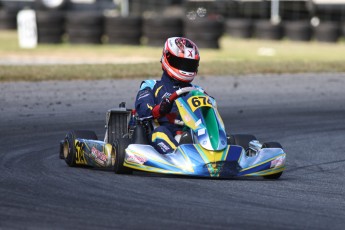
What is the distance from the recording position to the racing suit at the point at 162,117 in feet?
25.6

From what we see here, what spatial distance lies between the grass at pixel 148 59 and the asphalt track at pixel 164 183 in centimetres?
317

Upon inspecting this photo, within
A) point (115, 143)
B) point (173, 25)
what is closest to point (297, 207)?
point (115, 143)

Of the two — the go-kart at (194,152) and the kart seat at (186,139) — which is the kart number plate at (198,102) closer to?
the go-kart at (194,152)

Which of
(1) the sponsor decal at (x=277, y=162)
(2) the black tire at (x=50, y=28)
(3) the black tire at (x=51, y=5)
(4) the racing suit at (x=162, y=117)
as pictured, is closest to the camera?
(1) the sponsor decal at (x=277, y=162)

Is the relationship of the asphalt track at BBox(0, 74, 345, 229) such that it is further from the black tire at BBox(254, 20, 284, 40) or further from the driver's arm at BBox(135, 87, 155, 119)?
the black tire at BBox(254, 20, 284, 40)

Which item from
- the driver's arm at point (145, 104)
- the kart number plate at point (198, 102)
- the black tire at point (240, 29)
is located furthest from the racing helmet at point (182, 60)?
the black tire at point (240, 29)

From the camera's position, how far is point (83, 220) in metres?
5.66

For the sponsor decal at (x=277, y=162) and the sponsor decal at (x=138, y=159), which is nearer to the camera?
the sponsor decal at (x=138, y=159)

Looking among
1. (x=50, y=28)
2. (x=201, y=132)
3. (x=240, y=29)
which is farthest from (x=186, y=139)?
(x=240, y=29)

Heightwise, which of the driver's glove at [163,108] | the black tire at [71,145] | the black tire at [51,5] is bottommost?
the black tire at [51,5]

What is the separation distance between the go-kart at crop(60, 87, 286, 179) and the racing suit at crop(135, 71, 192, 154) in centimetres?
8

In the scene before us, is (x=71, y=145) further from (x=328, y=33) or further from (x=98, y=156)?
(x=328, y=33)

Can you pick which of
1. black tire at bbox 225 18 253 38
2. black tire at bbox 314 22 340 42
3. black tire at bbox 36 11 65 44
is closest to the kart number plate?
black tire at bbox 36 11 65 44

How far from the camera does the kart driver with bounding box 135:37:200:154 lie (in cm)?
808
